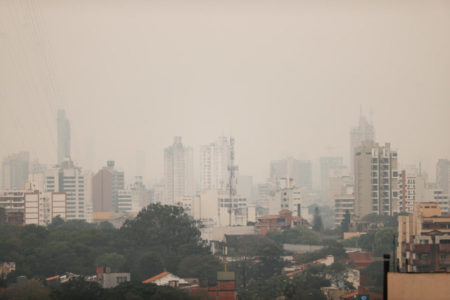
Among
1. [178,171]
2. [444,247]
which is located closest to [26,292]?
[178,171]

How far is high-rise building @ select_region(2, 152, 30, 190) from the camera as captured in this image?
7930 millimetres

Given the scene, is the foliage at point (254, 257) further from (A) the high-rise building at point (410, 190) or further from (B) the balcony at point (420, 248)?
(B) the balcony at point (420, 248)

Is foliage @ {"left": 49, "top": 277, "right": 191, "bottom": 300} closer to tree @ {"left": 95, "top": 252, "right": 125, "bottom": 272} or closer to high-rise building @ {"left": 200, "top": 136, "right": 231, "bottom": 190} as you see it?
tree @ {"left": 95, "top": 252, "right": 125, "bottom": 272}

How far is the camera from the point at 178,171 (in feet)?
28.6

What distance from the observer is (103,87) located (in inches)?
309

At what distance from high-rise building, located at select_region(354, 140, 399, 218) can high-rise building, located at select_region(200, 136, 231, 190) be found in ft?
5.05

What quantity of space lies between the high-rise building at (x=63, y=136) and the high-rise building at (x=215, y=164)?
1.47 metres

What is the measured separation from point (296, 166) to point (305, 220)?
1110 mm

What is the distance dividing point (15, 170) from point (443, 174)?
15.2 feet

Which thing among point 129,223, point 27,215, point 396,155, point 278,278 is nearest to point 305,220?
point 278,278

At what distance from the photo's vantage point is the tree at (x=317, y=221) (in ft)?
30.5

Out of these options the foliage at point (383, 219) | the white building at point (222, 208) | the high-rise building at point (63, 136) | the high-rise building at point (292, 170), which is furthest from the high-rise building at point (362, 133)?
the high-rise building at point (63, 136)

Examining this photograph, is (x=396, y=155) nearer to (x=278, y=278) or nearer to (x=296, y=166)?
(x=296, y=166)

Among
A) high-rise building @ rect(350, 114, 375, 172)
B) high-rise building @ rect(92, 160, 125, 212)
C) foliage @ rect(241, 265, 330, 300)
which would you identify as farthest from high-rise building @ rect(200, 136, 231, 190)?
high-rise building @ rect(350, 114, 375, 172)
